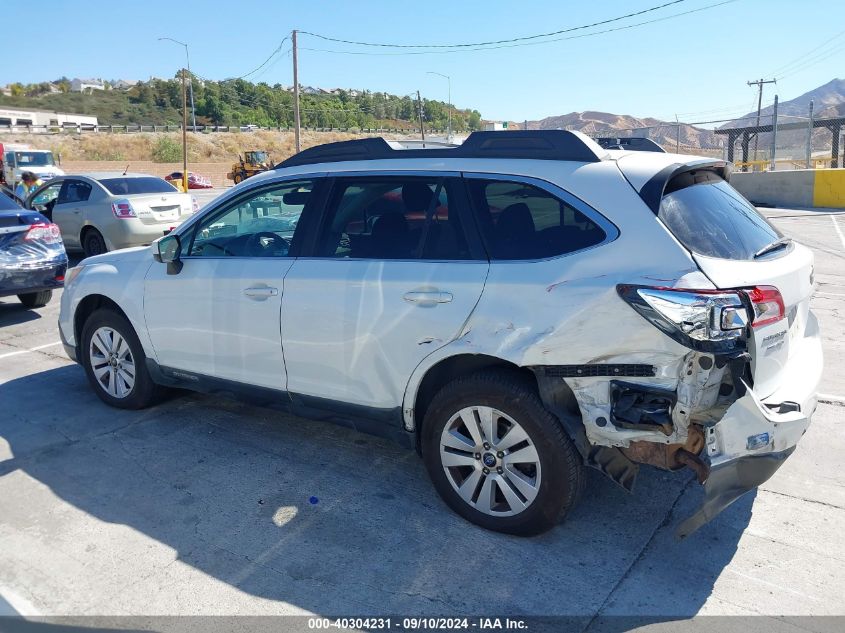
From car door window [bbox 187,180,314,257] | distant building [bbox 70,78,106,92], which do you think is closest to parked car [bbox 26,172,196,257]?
car door window [bbox 187,180,314,257]

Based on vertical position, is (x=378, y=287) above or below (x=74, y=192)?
below

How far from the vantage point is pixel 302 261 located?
13.9ft

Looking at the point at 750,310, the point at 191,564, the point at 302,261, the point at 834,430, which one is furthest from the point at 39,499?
the point at 834,430

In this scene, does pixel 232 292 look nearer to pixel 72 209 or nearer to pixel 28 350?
pixel 28 350

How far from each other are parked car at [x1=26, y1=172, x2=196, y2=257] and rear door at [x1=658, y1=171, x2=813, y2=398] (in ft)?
35.1

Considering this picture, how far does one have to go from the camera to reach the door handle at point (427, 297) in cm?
365

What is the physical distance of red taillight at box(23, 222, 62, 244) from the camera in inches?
333

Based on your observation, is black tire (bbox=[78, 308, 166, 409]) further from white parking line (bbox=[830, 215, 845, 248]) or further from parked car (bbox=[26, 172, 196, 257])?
white parking line (bbox=[830, 215, 845, 248])

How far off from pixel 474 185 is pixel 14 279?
6.71m

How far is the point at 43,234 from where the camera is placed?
28.2 feet

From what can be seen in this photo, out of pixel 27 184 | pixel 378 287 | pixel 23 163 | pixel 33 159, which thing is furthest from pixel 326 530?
pixel 33 159

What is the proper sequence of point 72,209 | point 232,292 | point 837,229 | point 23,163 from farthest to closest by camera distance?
point 23,163, point 837,229, point 72,209, point 232,292

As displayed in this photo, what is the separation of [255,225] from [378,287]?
3.99 ft

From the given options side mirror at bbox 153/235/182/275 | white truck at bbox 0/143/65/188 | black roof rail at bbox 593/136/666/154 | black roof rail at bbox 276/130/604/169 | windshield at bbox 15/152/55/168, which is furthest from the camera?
windshield at bbox 15/152/55/168
